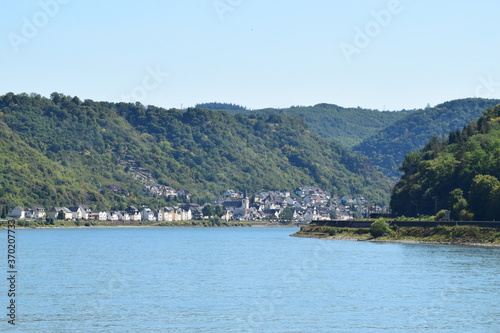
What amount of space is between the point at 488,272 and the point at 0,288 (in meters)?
38.3

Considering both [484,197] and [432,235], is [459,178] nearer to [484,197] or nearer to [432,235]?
[484,197]

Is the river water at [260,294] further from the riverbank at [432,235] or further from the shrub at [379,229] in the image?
the shrub at [379,229]

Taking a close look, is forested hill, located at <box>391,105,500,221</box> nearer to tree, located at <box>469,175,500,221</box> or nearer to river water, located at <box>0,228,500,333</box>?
tree, located at <box>469,175,500,221</box>

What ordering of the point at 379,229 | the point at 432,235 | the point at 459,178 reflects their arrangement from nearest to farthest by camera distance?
the point at 432,235, the point at 379,229, the point at 459,178

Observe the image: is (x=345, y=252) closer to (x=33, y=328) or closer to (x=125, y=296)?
(x=125, y=296)

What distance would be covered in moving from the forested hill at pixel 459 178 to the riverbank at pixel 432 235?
13.3 ft

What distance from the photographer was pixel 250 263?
89875mm

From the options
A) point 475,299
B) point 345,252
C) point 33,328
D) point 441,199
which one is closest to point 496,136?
point 441,199

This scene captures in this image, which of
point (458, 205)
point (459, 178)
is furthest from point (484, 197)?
point (459, 178)

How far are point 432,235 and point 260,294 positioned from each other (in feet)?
228

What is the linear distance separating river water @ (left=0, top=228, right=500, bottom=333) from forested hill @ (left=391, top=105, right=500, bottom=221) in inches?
1181

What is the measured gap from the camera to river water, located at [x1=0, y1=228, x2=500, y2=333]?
48688 mm

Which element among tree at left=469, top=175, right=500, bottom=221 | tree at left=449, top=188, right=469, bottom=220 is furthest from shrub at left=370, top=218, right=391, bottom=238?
tree at left=469, top=175, right=500, bottom=221

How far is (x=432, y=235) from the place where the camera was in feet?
413
